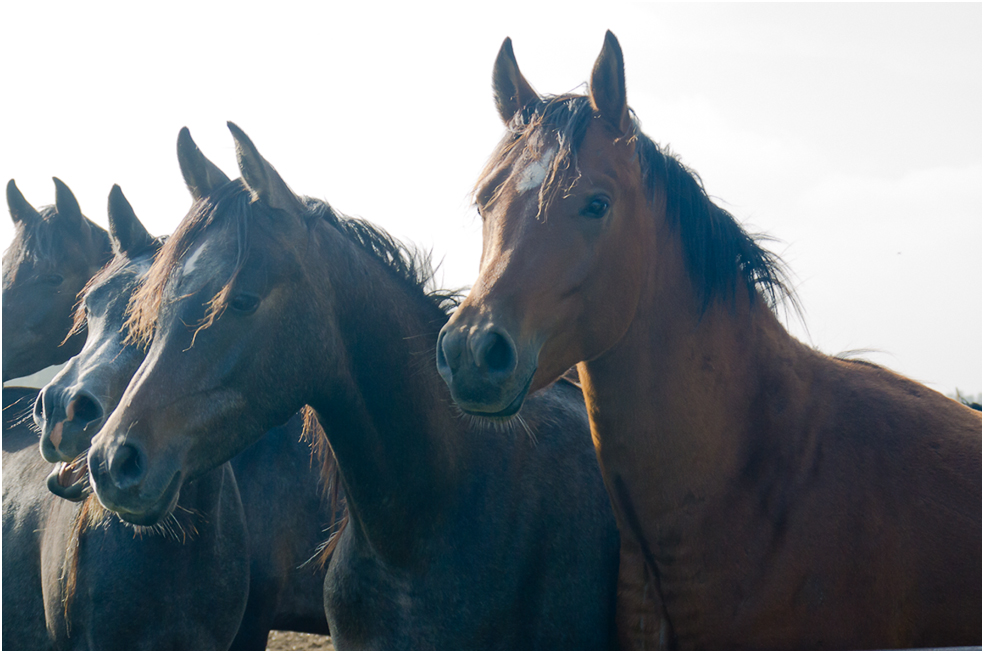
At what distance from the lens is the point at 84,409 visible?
292 cm

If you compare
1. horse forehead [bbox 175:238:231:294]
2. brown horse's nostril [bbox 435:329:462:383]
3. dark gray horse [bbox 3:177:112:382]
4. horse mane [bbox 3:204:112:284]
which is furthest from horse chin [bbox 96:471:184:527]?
horse mane [bbox 3:204:112:284]

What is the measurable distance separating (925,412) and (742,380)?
27.2 inches

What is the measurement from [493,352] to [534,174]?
0.68 metres

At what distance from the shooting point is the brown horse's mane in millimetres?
2574

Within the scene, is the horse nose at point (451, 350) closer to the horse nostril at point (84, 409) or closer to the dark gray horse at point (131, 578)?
the horse nostril at point (84, 409)

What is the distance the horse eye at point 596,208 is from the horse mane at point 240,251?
0.98 m

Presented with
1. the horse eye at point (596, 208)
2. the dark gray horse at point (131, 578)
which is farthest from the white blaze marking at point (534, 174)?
the dark gray horse at point (131, 578)

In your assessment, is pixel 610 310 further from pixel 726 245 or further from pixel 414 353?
pixel 414 353

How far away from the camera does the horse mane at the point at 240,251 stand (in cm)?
261

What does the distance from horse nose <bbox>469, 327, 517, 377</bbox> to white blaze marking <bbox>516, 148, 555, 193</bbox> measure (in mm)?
590

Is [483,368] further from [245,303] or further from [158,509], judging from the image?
[158,509]

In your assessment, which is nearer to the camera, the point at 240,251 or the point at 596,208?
the point at 596,208

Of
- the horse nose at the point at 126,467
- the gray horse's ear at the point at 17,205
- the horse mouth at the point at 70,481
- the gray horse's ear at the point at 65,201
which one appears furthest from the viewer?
the gray horse's ear at the point at 17,205

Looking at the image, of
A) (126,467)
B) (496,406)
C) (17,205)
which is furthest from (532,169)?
(17,205)
